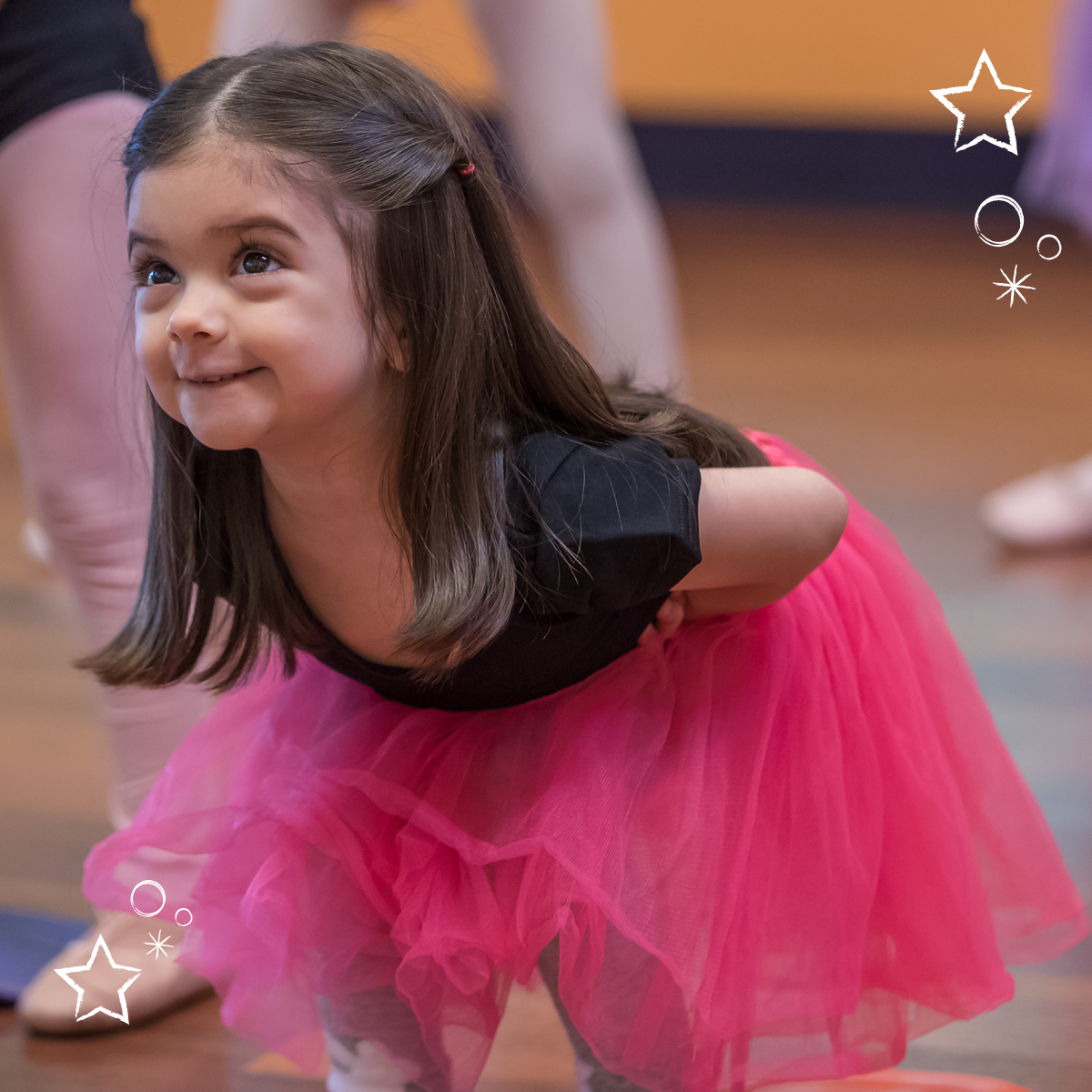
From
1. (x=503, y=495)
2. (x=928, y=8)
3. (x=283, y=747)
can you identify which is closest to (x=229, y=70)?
(x=503, y=495)

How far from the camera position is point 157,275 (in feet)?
2.31

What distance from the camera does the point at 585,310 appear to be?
143cm

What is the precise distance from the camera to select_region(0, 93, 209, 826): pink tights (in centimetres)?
97

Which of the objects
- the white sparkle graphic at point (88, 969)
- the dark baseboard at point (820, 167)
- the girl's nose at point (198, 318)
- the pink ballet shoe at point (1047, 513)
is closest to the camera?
the girl's nose at point (198, 318)

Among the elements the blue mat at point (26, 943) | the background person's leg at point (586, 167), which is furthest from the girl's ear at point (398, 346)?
the background person's leg at point (586, 167)

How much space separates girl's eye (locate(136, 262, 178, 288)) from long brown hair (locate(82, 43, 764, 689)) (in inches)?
1.8

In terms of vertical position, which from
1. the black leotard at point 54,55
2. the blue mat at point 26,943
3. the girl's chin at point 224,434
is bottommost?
the blue mat at point 26,943

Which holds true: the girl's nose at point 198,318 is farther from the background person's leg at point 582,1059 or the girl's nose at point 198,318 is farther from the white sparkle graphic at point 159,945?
the white sparkle graphic at point 159,945

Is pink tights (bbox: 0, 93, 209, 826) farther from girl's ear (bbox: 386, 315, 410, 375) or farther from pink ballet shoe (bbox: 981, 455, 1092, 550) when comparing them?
pink ballet shoe (bbox: 981, 455, 1092, 550)

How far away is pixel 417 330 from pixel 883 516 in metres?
1.23

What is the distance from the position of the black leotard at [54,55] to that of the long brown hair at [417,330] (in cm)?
29

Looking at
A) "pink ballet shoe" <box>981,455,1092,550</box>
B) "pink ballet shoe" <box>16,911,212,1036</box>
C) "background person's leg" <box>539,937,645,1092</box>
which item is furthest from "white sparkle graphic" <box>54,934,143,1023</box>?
"pink ballet shoe" <box>981,455,1092,550</box>

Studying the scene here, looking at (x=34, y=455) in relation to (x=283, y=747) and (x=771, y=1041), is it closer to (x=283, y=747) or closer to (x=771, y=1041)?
(x=283, y=747)

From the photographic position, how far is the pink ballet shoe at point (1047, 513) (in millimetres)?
1787
